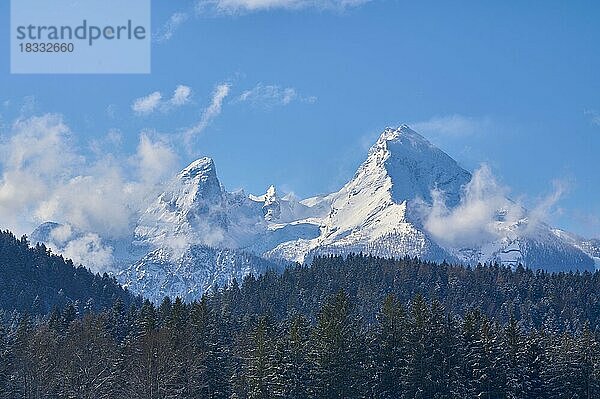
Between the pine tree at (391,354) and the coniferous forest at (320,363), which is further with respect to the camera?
the pine tree at (391,354)

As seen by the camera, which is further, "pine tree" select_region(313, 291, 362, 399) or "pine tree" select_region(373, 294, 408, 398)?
"pine tree" select_region(373, 294, 408, 398)

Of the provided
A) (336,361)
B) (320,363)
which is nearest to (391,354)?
(336,361)

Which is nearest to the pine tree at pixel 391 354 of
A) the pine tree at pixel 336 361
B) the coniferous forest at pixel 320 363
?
the coniferous forest at pixel 320 363

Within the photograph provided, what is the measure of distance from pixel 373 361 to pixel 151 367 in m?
26.3

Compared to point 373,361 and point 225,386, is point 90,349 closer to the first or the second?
point 225,386

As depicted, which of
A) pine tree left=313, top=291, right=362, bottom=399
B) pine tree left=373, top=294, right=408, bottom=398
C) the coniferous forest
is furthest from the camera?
pine tree left=373, top=294, right=408, bottom=398

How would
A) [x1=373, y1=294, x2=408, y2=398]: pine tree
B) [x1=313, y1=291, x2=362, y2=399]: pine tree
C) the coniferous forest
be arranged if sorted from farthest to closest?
[x1=373, y1=294, x2=408, y2=398]: pine tree < [x1=313, y1=291, x2=362, y2=399]: pine tree < the coniferous forest

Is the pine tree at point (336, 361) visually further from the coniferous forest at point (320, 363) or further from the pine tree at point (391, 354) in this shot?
the pine tree at point (391, 354)

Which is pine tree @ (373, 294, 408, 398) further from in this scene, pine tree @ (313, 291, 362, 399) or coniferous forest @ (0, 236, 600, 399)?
pine tree @ (313, 291, 362, 399)

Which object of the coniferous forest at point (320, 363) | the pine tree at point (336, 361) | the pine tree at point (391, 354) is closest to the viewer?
the coniferous forest at point (320, 363)

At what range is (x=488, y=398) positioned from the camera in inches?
4003

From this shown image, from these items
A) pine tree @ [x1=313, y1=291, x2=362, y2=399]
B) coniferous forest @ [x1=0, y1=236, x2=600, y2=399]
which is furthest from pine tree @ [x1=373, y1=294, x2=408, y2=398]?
pine tree @ [x1=313, y1=291, x2=362, y2=399]

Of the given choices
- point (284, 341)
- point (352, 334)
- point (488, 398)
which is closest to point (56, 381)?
point (284, 341)

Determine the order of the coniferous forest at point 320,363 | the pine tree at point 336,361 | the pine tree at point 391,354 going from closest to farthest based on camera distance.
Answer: the coniferous forest at point 320,363, the pine tree at point 336,361, the pine tree at point 391,354
